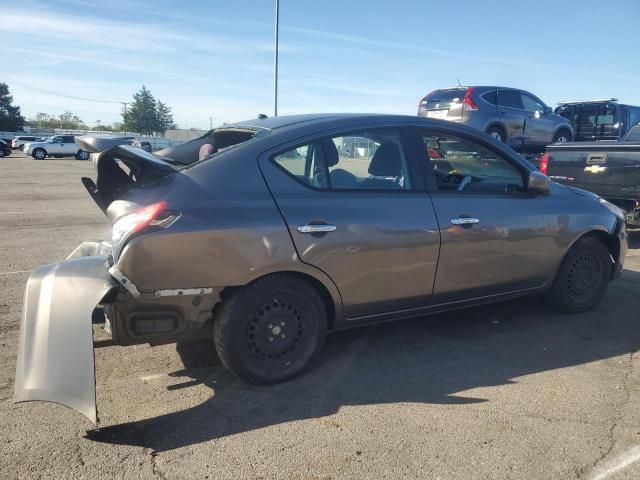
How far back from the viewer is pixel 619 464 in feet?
8.57

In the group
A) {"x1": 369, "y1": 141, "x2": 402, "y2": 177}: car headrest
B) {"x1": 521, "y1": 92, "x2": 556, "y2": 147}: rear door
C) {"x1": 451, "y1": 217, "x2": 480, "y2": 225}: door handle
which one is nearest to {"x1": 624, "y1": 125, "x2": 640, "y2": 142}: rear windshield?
{"x1": 521, "y1": 92, "x2": 556, "y2": 147}: rear door

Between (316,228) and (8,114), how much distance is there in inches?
3521

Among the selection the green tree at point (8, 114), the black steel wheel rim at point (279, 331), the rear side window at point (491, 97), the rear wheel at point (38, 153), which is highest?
the green tree at point (8, 114)

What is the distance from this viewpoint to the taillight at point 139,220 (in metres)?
2.87

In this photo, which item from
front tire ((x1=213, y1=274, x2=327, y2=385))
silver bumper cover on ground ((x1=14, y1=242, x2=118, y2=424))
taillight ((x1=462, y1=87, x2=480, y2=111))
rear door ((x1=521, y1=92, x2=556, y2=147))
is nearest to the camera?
silver bumper cover on ground ((x1=14, y1=242, x2=118, y2=424))

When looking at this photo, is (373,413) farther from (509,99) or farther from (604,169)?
(509,99)

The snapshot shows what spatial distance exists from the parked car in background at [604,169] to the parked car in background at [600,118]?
675 centimetres

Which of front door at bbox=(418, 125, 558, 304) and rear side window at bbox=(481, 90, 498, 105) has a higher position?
rear side window at bbox=(481, 90, 498, 105)

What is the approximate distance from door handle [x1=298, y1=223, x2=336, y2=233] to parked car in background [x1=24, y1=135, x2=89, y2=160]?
38.8 m

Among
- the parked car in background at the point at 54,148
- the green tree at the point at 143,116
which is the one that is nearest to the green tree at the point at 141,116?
the green tree at the point at 143,116

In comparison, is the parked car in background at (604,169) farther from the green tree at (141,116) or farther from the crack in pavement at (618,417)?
the green tree at (141,116)

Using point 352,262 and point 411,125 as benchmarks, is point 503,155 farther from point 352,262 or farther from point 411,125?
point 352,262

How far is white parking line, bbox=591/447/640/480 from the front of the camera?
2531mm

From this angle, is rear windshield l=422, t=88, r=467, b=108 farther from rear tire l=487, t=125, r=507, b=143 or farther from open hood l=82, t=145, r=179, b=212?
open hood l=82, t=145, r=179, b=212
